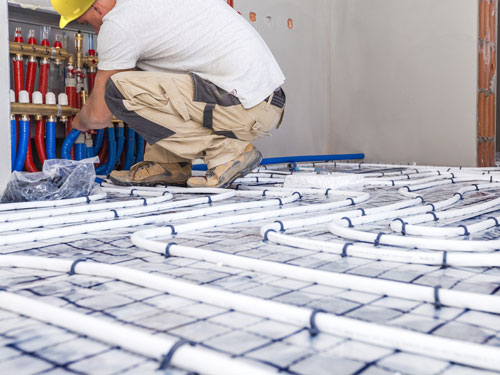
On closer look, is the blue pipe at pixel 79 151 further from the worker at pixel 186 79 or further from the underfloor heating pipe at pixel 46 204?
the underfloor heating pipe at pixel 46 204

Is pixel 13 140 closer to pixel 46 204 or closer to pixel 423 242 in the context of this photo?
pixel 46 204

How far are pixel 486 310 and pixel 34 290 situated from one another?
2.90 ft

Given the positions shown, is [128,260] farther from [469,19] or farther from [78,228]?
[469,19]

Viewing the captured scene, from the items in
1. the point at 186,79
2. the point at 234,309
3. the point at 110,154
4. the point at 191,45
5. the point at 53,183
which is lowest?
the point at 234,309

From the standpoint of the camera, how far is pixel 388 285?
110 cm

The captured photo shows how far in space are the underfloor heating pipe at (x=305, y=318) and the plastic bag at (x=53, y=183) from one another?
46.2 inches

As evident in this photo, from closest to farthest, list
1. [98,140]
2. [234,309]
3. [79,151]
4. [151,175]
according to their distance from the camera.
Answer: [234,309]
[151,175]
[79,151]
[98,140]

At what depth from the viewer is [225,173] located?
2.81 meters

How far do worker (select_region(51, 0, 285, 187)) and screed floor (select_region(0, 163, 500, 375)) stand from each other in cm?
91

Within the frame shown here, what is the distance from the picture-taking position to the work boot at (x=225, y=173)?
2.80m

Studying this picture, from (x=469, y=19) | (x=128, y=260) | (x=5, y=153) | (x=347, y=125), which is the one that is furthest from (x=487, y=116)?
(x=128, y=260)

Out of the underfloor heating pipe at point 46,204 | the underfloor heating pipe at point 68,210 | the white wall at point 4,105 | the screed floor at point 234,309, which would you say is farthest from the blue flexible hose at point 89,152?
the screed floor at point 234,309

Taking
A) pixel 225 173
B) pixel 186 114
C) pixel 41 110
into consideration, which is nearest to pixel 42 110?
pixel 41 110

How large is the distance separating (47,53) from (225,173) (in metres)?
1.31
